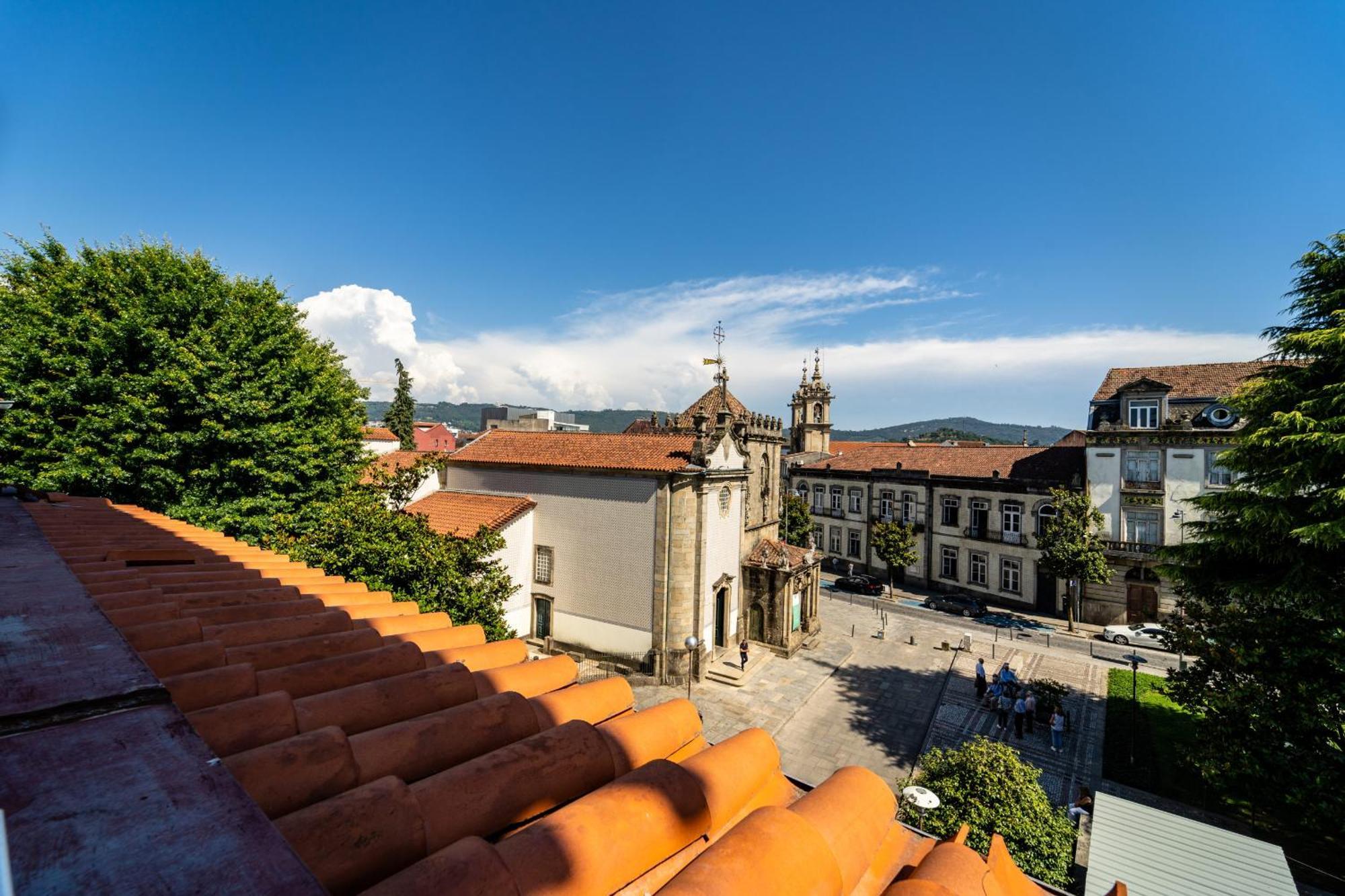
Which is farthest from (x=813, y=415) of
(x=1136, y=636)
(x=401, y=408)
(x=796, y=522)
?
(x=401, y=408)

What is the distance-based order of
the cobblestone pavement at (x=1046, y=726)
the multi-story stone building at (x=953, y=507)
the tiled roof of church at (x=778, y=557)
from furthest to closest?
the multi-story stone building at (x=953, y=507) < the tiled roof of church at (x=778, y=557) < the cobblestone pavement at (x=1046, y=726)

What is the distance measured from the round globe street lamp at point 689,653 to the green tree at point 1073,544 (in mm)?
21116

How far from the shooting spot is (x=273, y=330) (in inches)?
711

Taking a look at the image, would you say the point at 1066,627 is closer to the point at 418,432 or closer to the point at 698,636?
the point at 698,636

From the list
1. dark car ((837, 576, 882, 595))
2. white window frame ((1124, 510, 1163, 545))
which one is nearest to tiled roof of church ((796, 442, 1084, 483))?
white window frame ((1124, 510, 1163, 545))

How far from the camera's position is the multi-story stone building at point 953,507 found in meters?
32.9

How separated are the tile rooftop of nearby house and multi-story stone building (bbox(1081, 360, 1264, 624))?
34.2 meters

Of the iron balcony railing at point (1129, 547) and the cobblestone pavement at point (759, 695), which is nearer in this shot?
the cobblestone pavement at point (759, 695)

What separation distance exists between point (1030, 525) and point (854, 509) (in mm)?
11930

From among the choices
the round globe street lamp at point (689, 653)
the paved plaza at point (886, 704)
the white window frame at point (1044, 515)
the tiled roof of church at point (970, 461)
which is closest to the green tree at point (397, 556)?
the round globe street lamp at point (689, 653)

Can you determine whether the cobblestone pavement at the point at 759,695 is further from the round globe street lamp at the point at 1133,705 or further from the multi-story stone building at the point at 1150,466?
the multi-story stone building at the point at 1150,466

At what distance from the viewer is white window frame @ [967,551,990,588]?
1372 inches

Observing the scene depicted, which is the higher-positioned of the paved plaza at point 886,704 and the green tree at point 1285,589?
the green tree at point 1285,589

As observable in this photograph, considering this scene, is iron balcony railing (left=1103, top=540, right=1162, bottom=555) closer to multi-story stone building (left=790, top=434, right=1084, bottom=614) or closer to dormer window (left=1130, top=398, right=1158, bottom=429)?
multi-story stone building (left=790, top=434, right=1084, bottom=614)
